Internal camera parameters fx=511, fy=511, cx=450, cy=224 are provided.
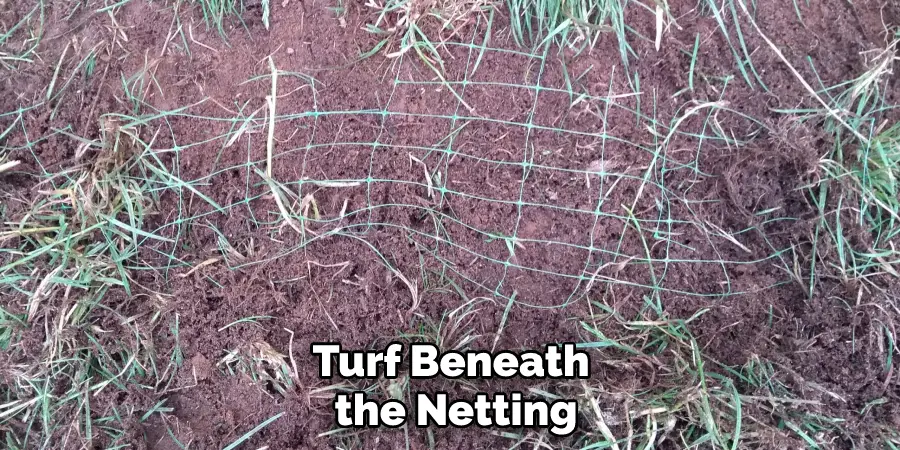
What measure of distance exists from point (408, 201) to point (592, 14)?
0.71m

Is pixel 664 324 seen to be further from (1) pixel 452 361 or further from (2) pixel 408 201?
(2) pixel 408 201

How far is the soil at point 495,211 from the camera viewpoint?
1.33m

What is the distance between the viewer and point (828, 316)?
4.29ft

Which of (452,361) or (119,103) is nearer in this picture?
(452,361)

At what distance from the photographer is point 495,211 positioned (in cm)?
134

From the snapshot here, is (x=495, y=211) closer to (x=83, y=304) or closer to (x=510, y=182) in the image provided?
(x=510, y=182)

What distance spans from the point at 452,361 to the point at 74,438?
1.00 meters

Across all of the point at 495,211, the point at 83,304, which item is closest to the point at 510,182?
the point at 495,211

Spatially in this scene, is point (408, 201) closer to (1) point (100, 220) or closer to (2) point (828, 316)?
(1) point (100, 220)

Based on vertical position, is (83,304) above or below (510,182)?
below

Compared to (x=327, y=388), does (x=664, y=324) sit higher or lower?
higher

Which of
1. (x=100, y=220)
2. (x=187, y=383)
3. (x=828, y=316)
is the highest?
(x=100, y=220)

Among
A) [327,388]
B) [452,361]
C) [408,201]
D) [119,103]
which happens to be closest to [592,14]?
[408,201]

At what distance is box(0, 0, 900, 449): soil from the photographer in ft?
4.36
